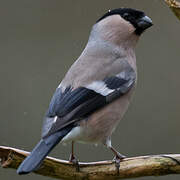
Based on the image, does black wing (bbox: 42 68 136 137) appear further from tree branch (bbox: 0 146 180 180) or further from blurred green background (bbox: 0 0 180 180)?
blurred green background (bbox: 0 0 180 180)

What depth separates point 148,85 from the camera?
5.59 m

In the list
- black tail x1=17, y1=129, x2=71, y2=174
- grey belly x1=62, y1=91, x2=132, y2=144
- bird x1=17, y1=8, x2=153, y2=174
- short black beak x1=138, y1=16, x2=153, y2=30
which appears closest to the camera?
black tail x1=17, y1=129, x2=71, y2=174

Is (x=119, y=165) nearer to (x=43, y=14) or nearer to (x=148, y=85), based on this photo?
(x=148, y=85)

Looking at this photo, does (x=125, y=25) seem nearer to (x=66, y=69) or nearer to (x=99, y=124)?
(x=99, y=124)

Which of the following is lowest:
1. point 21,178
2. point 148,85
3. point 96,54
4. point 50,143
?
point 21,178

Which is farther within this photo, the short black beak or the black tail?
the short black beak

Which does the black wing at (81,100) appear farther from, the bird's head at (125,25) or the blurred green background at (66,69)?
the blurred green background at (66,69)

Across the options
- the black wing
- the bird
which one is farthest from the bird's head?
the black wing

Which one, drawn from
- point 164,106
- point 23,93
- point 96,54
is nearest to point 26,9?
point 23,93

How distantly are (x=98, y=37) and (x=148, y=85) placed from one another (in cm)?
158

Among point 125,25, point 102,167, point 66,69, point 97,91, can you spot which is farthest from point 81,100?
point 66,69

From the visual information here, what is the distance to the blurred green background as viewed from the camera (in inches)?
204

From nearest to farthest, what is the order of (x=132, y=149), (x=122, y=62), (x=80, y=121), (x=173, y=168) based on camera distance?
→ (x=173, y=168) < (x=80, y=121) < (x=122, y=62) < (x=132, y=149)

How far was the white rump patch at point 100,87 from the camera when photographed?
3.53 meters
